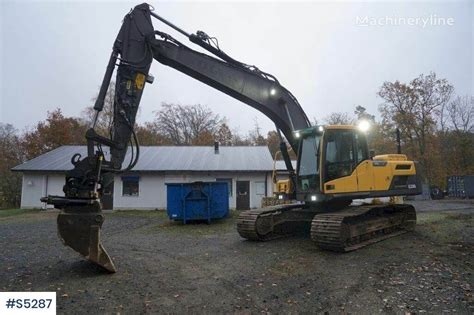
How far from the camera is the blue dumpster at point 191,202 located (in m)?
14.2

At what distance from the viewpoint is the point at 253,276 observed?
19.7 feet

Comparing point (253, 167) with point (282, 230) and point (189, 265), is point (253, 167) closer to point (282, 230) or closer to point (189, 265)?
point (282, 230)

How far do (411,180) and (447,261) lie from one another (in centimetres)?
346

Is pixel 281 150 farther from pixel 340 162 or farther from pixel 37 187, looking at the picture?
pixel 37 187

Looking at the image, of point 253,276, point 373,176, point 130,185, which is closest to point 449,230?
point 373,176

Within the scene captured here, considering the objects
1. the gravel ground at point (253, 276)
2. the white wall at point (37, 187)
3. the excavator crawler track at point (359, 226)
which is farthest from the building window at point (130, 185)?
the excavator crawler track at point (359, 226)

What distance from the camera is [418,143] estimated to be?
3628 centimetres

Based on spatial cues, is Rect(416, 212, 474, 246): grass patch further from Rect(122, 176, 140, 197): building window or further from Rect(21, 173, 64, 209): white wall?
Rect(21, 173, 64, 209): white wall

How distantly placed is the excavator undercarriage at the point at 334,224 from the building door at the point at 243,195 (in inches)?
453

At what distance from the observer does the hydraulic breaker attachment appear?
5570mm

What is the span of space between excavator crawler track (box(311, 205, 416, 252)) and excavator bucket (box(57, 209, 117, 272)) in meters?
4.79

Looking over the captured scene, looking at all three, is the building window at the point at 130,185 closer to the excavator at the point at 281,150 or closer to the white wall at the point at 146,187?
the white wall at the point at 146,187

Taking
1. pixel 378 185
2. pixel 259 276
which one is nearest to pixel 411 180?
pixel 378 185

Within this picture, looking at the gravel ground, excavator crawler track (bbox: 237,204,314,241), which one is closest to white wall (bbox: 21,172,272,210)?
excavator crawler track (bbox: 237,204,314,241)
